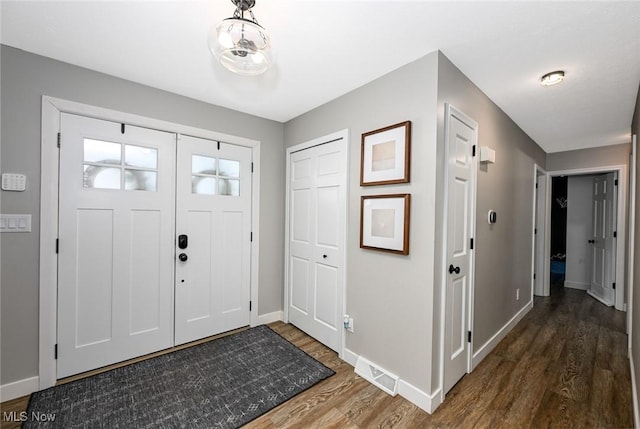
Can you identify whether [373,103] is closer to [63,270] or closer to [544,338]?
[63,270]

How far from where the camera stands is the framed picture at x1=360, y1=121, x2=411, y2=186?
1.96 meters

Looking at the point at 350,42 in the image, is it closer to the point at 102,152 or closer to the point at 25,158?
the point at 102,152

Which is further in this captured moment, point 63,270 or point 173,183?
point 173,183

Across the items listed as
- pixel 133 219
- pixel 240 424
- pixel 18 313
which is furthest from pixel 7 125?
pixel 240 424

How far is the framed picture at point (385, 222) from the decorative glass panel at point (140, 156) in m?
1.95

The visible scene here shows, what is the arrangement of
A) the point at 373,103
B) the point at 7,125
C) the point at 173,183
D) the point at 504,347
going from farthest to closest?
the point at 504,347, the point at 173,183, the point at 373,103, the point at 7,125

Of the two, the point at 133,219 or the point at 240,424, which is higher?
the point at 133,219

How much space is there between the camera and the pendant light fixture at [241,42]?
1275 millimetres

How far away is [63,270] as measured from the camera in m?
2.07

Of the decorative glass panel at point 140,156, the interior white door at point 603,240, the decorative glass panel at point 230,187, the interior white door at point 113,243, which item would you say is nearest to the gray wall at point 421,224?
the decorative glass panel at point 230,187

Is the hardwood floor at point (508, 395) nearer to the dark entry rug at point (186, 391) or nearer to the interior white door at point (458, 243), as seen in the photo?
the dark entry rug at point (186, 391)

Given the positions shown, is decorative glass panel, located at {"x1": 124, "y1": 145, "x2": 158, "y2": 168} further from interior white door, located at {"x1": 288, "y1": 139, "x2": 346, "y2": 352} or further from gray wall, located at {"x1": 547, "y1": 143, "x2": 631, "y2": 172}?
gray wall, located at {"x1": 547, "y1": 143, "x2": 631, "y2": 172}

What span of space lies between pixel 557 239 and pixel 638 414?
7.13m

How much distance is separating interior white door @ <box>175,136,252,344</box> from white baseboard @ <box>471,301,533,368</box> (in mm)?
2337
